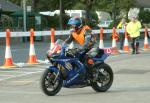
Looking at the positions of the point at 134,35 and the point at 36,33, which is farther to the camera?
the point at 134,35

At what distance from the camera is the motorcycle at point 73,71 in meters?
11.9

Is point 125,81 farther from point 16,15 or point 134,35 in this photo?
point 16,15

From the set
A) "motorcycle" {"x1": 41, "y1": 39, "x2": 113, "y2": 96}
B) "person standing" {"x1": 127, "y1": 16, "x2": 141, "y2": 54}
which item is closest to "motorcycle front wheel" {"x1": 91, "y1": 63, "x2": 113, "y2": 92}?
"motorcycle" {"x1": 41, "y1": 39, "x2": 113, "y2": 96}

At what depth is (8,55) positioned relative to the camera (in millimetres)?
19562

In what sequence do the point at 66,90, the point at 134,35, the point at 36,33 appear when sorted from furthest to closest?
the point at 134,35 < the point at 36,33 < the point at 66,90

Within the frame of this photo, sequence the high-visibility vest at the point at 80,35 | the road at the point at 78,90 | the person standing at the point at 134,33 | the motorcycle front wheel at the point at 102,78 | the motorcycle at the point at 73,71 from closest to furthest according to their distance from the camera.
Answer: the road at the point at 78,90 → the motorcycle at the point at 73,71 → the high-visibility vest at the point at 80,35 → the motorcycle front wheel at the point at 102,78 → the person standing at the point at 134,33

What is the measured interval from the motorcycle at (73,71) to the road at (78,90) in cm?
19

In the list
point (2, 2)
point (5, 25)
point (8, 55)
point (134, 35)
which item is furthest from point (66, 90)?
point (2, 2)

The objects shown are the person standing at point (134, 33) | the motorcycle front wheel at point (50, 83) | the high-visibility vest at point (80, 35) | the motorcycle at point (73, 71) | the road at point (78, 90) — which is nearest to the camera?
the road at point (78, 90)

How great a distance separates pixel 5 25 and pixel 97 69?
1304 inches

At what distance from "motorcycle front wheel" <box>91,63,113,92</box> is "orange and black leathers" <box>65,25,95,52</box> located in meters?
0.54

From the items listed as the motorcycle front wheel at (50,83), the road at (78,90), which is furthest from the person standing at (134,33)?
the motorcycle front wheel at (50,83)

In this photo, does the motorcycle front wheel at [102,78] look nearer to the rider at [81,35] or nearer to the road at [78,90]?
the road at [78,90]

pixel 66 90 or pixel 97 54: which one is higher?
pixel 97 54
